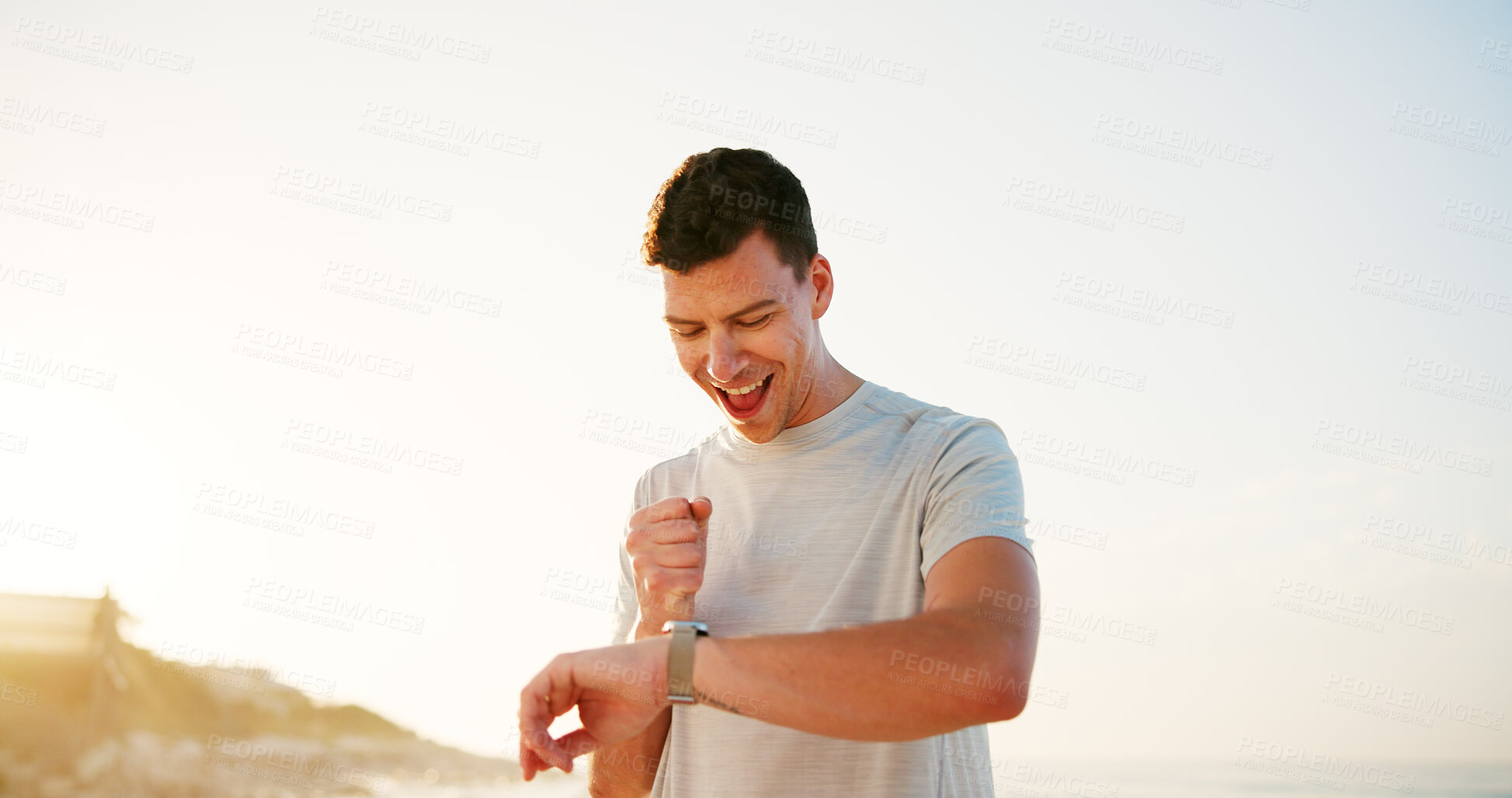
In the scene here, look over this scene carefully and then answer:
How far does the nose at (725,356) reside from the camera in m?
2.11

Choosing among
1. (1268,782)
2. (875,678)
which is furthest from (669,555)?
(1268,782)

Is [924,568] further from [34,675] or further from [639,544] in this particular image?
[34,675]

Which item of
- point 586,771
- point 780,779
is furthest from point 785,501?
point 586,771

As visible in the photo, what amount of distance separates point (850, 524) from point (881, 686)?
2.38 feet

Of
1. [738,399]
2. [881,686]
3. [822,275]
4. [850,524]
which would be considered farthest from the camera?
[822,275]

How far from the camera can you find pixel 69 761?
17281mm

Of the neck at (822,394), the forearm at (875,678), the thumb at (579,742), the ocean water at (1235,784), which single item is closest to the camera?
the forearm at (875,678)

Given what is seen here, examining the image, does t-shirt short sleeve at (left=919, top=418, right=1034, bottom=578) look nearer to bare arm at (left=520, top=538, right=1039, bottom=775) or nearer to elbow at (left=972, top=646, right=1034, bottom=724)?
bare arm at (left=520, top=538, right=1039, bottom=775)

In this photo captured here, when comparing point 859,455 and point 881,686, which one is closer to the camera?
point 881,686

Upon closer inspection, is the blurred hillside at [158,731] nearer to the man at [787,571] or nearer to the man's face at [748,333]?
the man at [787,571]

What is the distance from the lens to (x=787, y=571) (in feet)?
6.84

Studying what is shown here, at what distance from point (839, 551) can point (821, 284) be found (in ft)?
2.23

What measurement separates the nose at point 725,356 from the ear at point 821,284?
0.27 metres

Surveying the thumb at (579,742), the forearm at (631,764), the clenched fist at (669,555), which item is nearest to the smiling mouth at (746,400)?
the clenched fist at (669,555)
